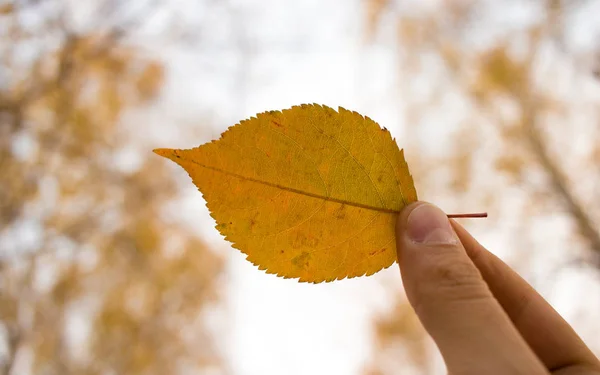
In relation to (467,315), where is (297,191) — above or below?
above

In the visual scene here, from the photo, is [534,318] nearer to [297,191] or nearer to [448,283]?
[448,283]

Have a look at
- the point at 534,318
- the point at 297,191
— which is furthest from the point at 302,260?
the point at 534,318

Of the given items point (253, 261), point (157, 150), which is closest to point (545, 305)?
point (253, 261)

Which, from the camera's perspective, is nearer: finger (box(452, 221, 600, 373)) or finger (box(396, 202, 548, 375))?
finger (box(396, 202, 548, 375))

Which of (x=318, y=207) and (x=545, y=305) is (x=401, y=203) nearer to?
(x=318, y=207)

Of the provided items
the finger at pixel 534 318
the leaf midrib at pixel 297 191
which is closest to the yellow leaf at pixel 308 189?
the leaf midrib at pixel 297 191

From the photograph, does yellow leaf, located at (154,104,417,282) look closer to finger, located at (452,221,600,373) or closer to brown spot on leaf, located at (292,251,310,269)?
brown spot on leaf, located at (292,251,310,269)

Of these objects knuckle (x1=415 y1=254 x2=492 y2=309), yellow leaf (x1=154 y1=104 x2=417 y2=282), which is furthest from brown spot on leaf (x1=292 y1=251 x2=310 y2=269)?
knuckle (x1=415 y1=254 x2=492 y2=309)

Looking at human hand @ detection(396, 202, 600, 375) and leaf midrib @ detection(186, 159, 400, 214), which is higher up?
leaf midrib @ detection(186, 159, 400, 214)
